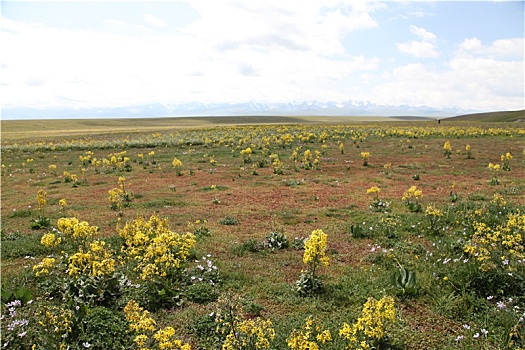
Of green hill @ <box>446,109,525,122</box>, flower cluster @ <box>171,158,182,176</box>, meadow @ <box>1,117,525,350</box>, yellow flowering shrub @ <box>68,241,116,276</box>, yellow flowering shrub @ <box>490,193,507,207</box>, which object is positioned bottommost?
meadow @ <box>1,117,525,350</box>

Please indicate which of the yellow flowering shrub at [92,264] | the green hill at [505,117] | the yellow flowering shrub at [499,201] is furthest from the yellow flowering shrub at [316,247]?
the green hill at [505,117]

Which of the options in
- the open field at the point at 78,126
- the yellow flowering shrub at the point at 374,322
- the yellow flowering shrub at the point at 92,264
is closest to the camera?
the yellow flowering shrub at the point at 374,322

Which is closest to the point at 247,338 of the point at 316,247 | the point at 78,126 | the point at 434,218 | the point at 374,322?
the point at 374,322

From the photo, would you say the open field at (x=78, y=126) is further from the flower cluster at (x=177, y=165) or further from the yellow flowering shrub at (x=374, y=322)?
the yellow flowering shrub at (x=374, y=322)

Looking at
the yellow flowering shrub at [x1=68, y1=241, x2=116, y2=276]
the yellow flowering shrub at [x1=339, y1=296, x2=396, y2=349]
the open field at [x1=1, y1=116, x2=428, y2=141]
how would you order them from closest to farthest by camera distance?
the yellow flowering shrub at [x1=339, y1=296, x2=396, y2=349], the yellow flowering shrub at [x1=68, y1=241, x2=116, y2=276], the open field at [x1=1, y1=116, x2=428, y2=141]

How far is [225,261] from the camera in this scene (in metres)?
8.67

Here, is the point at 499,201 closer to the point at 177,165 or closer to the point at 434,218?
the point at 434,218

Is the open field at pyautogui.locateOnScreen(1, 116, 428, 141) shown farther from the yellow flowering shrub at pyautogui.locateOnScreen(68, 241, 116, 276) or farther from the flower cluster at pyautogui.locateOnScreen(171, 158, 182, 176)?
the yellow flowering shrub at pyautogui.locateOnScreen(68, 241, 116, 276)

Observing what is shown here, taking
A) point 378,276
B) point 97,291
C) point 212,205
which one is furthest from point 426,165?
point 97,291

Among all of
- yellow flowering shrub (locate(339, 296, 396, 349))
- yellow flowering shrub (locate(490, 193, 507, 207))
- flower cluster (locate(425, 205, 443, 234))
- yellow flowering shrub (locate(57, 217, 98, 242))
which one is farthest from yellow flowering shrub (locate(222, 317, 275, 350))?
yellow flowering shrub (locate(490, 193, 507, 207))

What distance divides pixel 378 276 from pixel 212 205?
322 inches

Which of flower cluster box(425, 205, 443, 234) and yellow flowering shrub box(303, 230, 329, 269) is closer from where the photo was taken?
yellow flowering shrub box(303, 230, 329, 269)

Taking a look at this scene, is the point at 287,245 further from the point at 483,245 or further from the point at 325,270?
the point at 483,245

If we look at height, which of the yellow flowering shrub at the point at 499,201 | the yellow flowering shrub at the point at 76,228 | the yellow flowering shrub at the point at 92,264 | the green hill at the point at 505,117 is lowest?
the yellow flowering shrub at the point at 92,264
